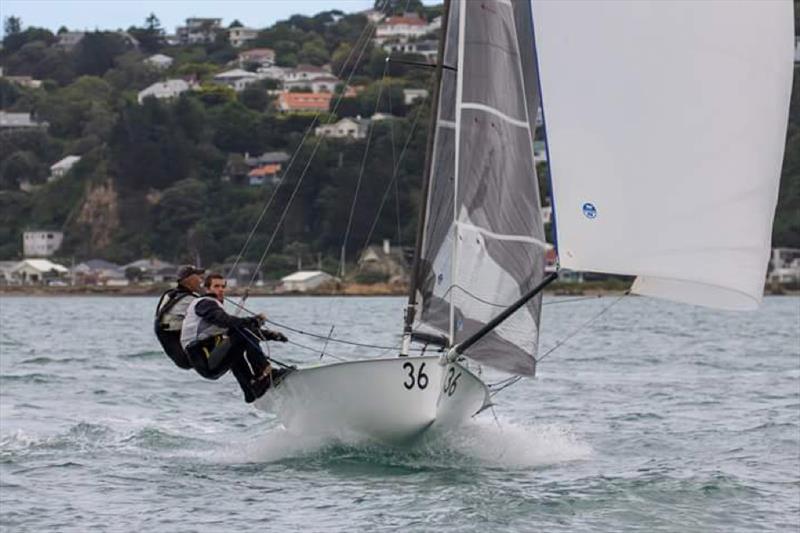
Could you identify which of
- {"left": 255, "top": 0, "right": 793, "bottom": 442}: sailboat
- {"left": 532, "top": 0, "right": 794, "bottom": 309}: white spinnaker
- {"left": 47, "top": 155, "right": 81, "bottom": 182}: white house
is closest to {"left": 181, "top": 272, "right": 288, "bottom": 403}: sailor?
{"left": 255, "top": 0, "right": 793, "bottom": 442}: sailboat

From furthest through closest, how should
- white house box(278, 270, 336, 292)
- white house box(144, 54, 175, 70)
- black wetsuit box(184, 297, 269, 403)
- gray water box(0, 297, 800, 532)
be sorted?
white house box(144, 54, 175, 70) → white house box(278, 270, 336, 292) → black wetsuit box(184, 297, 269, 403) → gray water box(0, 297, 800, 532)

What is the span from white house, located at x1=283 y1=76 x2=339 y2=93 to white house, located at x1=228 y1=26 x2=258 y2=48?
3217 centimetres

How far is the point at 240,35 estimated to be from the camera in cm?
18888

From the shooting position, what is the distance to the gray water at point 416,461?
13430 mm

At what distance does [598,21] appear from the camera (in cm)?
1358

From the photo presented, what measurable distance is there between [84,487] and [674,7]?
5.42 metres

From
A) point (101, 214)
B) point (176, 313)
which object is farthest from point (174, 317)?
point (101, 214)

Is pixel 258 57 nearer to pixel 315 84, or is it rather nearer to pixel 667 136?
pixel 315 84

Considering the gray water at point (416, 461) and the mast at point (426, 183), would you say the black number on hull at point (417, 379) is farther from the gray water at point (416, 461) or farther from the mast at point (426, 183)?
the gray water at point (416, 461)

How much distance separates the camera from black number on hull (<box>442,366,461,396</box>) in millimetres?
14758

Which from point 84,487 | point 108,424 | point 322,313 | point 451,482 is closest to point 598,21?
point 451,482

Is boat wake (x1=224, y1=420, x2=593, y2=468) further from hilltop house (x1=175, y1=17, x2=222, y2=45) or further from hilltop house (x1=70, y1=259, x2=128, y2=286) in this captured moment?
hilltop house (x1=175, y1=17, x2=222, y2=45)

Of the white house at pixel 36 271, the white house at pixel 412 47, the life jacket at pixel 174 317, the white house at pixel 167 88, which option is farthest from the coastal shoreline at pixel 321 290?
the life jacket at pixel 174 317

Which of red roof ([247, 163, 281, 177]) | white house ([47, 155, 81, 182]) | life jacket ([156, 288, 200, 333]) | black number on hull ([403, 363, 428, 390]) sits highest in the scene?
life jacket ([156, 288, 200, 333])
